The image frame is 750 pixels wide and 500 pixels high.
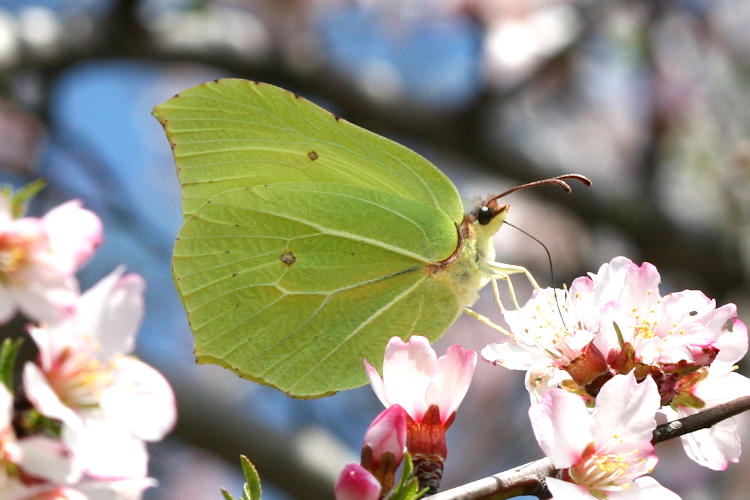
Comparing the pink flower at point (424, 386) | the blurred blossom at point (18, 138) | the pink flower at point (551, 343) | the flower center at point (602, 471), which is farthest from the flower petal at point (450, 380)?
the blurred blossom at point (18, 138)

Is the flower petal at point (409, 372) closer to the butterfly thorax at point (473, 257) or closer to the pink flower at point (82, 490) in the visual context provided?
the pink flower at point (82, 490)

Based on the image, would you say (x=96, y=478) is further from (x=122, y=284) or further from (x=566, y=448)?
(x=566, y=448)

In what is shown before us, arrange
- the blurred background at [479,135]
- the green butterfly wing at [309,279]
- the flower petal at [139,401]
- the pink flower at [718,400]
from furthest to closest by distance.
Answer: the blurred background at [479,135], the green butterfly wing at [309,279], the pink flower at [718,400], the flower petal at [139,401]

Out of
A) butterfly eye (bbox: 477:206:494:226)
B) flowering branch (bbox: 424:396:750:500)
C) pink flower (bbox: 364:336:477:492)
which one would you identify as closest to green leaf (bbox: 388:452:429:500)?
flowering branch (bbox: 424:396:750:500)

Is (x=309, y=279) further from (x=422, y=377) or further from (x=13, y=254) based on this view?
(x=13, y=254)

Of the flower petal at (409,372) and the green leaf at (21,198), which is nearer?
the green leaf at (21,198)

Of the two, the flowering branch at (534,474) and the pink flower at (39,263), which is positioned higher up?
the pink flower at (39,263)

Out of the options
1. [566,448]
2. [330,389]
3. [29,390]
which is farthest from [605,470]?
[29,390]

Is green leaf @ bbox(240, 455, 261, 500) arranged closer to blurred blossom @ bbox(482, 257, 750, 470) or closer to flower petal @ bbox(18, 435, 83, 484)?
flower petal @ bbox(18, 435, 83, 484)
